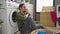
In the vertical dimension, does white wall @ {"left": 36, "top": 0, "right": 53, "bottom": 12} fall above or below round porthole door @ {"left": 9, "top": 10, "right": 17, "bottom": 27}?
above

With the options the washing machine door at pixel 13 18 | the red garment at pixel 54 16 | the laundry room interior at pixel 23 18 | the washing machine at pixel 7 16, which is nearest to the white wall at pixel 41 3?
the laundry room interior at pixel 23 18

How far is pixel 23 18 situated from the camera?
10.7ft

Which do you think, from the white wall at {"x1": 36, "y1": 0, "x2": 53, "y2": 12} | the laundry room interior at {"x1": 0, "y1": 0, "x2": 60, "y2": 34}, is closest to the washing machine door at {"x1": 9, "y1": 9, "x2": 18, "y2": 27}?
the laundry room interior at {"x1": 0, "y1": 0, "x2": 60, "y2": 34}

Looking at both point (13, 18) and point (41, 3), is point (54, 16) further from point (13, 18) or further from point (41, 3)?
point (13, 18)

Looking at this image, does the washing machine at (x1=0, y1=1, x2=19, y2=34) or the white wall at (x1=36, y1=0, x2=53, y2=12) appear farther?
the white wall at (x1=36, y1=0, x2=53, y2=12)

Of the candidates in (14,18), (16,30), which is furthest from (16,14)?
(16,30)

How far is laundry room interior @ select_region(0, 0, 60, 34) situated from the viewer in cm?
288

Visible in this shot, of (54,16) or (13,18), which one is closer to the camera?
(13,18)

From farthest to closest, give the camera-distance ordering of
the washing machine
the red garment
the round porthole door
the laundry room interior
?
the red garment → the round porthole door → the washing machine → the laundry room interior

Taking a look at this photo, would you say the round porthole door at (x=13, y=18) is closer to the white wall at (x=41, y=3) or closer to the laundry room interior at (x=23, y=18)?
the laundry room interior at (x=23, y=18)

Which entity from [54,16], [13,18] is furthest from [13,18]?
[54,16]

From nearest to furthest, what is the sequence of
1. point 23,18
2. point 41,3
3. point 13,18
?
point 23,18, point 13,18, point 41,3

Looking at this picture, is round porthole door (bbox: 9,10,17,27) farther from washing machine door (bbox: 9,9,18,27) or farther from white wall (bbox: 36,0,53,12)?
white wall (bbox: 36,0,53,12)

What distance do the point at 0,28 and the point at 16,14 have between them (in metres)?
0.55
